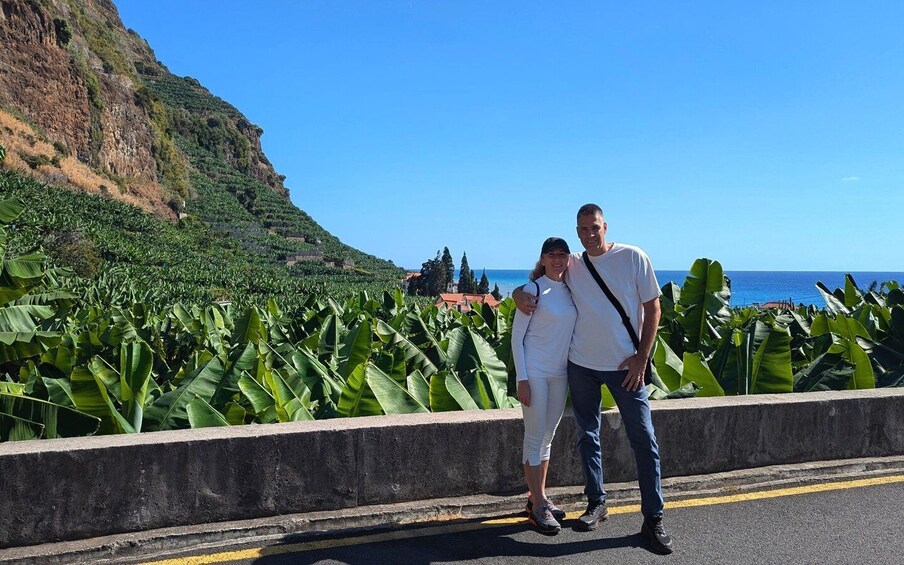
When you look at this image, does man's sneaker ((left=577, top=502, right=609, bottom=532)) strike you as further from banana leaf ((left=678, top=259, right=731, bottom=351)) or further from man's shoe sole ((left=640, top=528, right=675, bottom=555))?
banana leaf ((left=678, top=259, right=731, bottom=351))

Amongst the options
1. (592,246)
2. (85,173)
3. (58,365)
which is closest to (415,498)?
(592,246)

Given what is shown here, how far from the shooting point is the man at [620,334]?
3.98 m

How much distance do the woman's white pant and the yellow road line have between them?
1.78 feet

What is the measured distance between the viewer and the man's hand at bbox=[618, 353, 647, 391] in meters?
3.96

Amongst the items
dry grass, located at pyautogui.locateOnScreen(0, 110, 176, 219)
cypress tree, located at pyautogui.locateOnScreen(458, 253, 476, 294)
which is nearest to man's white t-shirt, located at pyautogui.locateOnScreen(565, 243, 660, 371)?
dry grass, located at pyautogui.locateOnScreen(0, 110, 176, 219)

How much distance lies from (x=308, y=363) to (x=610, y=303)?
3049mm

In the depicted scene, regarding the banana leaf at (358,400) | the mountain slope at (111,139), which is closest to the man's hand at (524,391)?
the banana leaf at (358,400)

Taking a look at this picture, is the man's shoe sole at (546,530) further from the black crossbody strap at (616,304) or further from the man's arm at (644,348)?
the black crossbody strap at (616,304)

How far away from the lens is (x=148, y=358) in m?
5.32

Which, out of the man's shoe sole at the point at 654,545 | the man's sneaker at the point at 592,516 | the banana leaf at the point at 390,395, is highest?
the banana leaf at the point at 390,395

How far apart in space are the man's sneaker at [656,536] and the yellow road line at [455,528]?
499mm

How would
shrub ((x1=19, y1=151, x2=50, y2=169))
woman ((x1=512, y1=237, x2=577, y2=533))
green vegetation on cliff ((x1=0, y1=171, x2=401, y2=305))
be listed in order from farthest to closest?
shrub ((x1=19, y1=151, x2=50, y2=169)) → green vegetation on cliff ((x1=0, y1=171, x2=401, y2=305)) → woman ((x1=512, y1=237, x2=577, y2=533))

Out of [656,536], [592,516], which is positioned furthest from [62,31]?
[656,536]

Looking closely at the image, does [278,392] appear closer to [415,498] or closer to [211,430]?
[211,430]
